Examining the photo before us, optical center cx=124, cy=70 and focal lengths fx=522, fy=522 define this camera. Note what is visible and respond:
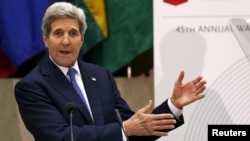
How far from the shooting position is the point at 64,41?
2373 millimetres

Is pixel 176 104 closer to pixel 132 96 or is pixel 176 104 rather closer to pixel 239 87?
pixel 239 87

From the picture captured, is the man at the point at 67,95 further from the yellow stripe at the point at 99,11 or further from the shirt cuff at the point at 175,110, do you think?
the yellow stripe at the point at 99,11

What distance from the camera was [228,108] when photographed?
325 cm

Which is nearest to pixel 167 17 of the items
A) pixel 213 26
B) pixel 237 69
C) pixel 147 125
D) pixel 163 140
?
pixel 213 26

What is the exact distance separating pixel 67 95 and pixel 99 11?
150cm

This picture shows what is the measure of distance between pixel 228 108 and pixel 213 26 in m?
0.52

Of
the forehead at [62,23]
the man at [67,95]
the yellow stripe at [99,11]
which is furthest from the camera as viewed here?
the yellow stripe at [99,11]

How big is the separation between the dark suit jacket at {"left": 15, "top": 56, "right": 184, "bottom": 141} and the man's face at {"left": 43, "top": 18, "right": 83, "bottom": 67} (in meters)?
0.06

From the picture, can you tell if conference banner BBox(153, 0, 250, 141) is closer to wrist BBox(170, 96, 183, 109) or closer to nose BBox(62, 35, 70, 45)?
wrist BBox(170, 96, 183, 109)

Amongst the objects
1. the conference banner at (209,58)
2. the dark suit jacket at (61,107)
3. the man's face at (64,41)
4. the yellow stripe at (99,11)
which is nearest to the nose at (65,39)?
the man's face at (64,41)

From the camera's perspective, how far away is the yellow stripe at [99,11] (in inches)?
148

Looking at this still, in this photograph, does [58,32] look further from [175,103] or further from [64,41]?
[175,103]

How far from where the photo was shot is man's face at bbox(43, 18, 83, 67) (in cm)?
236

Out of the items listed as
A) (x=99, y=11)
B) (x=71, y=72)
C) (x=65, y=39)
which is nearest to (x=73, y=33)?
(x=65, y=39)
